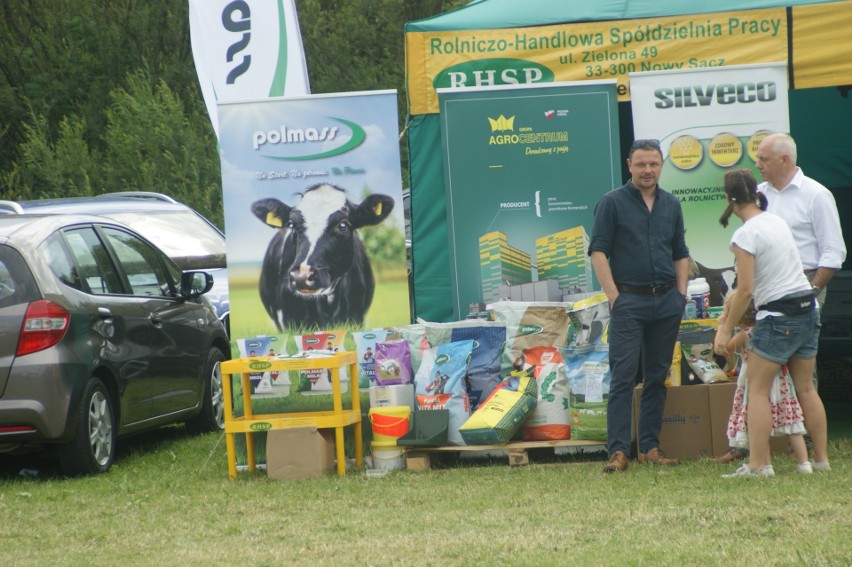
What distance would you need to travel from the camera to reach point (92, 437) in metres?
7.72

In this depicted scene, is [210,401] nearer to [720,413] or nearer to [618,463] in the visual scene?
[618,463]

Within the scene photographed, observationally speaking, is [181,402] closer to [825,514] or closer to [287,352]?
[287,352]

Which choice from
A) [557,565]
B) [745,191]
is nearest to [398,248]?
[745,191]

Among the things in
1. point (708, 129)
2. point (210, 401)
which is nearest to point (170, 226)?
point (210, 401)

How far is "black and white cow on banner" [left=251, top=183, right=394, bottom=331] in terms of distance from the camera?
8.02m

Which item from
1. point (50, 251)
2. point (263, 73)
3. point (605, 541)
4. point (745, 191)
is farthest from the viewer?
point (263, 73)

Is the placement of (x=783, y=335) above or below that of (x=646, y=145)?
below

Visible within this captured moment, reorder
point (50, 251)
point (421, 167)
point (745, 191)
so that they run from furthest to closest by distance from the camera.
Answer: point (421, 167)
point (50, 251)
point (745, 191)

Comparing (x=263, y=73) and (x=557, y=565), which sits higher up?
(x=263, y=73)

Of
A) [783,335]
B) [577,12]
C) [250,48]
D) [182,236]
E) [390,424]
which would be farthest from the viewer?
[182,236]

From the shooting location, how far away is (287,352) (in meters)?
7.96

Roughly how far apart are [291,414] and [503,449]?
1.37 m

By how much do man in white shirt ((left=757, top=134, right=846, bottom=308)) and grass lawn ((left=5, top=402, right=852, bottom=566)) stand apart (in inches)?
44.6

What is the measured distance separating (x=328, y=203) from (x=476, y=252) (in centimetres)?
102
